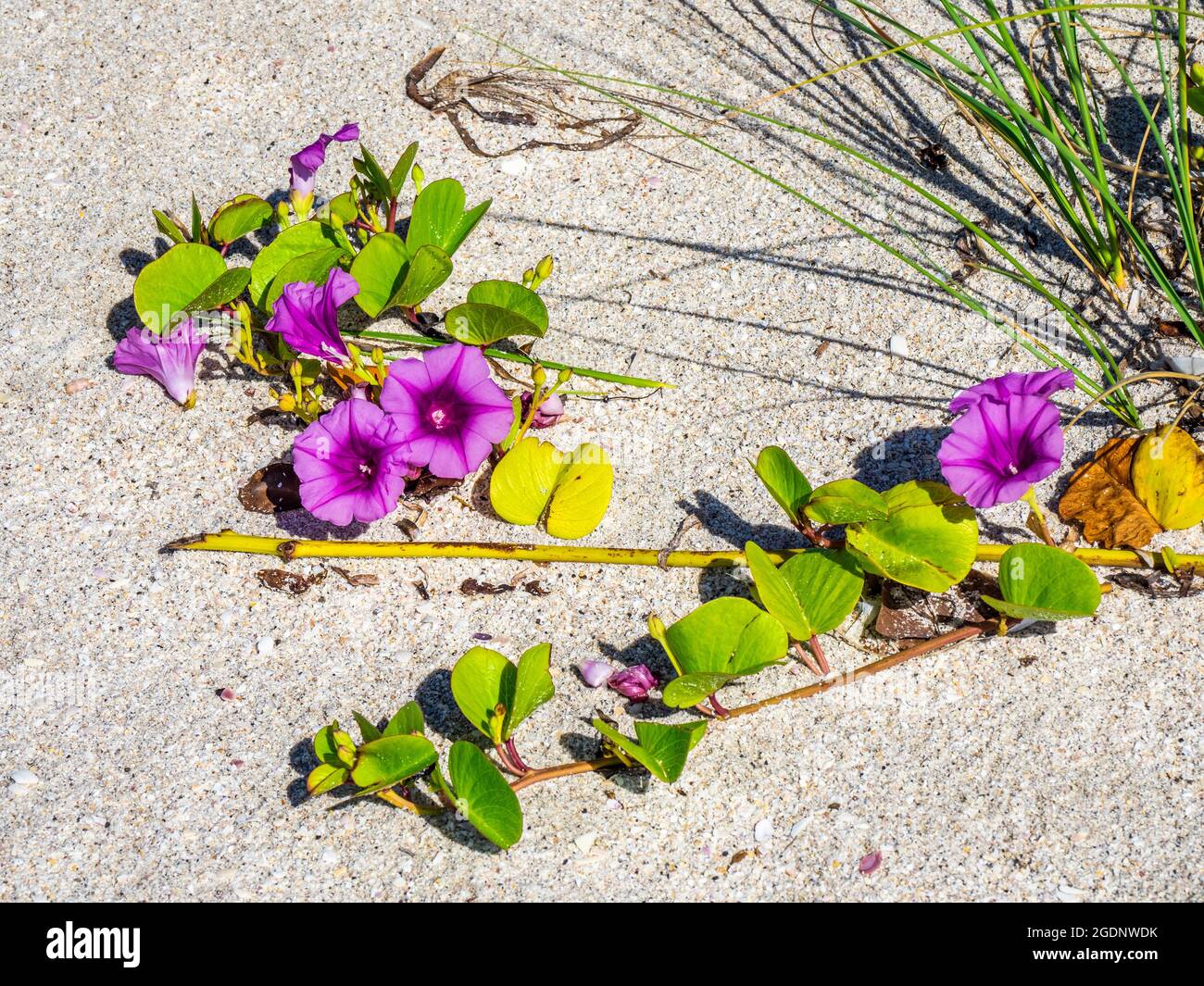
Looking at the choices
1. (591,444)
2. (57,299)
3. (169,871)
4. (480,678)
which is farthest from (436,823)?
(57,299)

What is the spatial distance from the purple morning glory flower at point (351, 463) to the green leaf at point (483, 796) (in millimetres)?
357

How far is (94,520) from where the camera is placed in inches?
64.3

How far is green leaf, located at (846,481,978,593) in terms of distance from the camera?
1457 millimetres

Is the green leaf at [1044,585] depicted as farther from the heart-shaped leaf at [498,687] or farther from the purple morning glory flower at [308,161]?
the purple morning glory flower at [308,161]

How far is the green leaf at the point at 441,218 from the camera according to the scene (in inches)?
68.5

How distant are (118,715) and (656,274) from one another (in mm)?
1068

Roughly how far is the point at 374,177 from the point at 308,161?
104mm

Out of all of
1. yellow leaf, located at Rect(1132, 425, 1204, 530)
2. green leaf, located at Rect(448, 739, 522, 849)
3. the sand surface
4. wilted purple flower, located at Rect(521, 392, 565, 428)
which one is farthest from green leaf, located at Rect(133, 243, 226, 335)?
yellow leaf, located at Rect(1132, 425, 1204, 530)

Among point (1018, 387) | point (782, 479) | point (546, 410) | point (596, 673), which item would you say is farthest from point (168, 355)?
point (1018, 387)

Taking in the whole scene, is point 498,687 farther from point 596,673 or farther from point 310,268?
point 310,268

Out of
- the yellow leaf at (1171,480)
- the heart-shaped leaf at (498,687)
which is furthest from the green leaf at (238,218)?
the yellow leaf at (1171,480)

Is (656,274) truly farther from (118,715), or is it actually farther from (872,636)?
(118,715)
